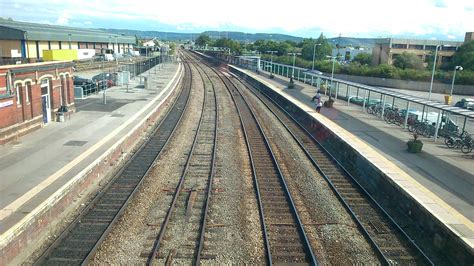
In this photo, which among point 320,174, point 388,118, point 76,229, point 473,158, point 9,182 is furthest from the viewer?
point 388,118

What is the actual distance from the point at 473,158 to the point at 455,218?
8.59m

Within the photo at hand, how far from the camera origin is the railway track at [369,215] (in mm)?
11086

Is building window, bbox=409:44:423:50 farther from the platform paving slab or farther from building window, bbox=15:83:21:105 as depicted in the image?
building window, bbox=15:83:21:105

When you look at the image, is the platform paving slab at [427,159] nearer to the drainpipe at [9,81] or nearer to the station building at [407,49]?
the drainpipe at [9,81]

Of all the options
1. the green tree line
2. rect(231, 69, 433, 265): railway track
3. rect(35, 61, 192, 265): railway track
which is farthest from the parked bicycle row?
the green tree line

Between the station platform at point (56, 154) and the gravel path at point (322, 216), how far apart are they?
25.2 feet

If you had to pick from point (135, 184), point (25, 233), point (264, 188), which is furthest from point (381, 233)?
point (25, 233)

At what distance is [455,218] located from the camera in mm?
12070

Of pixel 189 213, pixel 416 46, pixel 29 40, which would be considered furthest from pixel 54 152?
pixel 416 46

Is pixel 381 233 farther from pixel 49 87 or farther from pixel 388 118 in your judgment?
pixel 49 87

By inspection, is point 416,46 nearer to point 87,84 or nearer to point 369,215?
point 87,84

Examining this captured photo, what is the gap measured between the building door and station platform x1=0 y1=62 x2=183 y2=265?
656 mm

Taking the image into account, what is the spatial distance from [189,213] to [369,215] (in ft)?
19.2

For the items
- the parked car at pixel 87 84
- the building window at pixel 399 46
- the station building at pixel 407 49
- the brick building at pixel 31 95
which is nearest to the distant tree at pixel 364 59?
the station building at pixel 407 49
